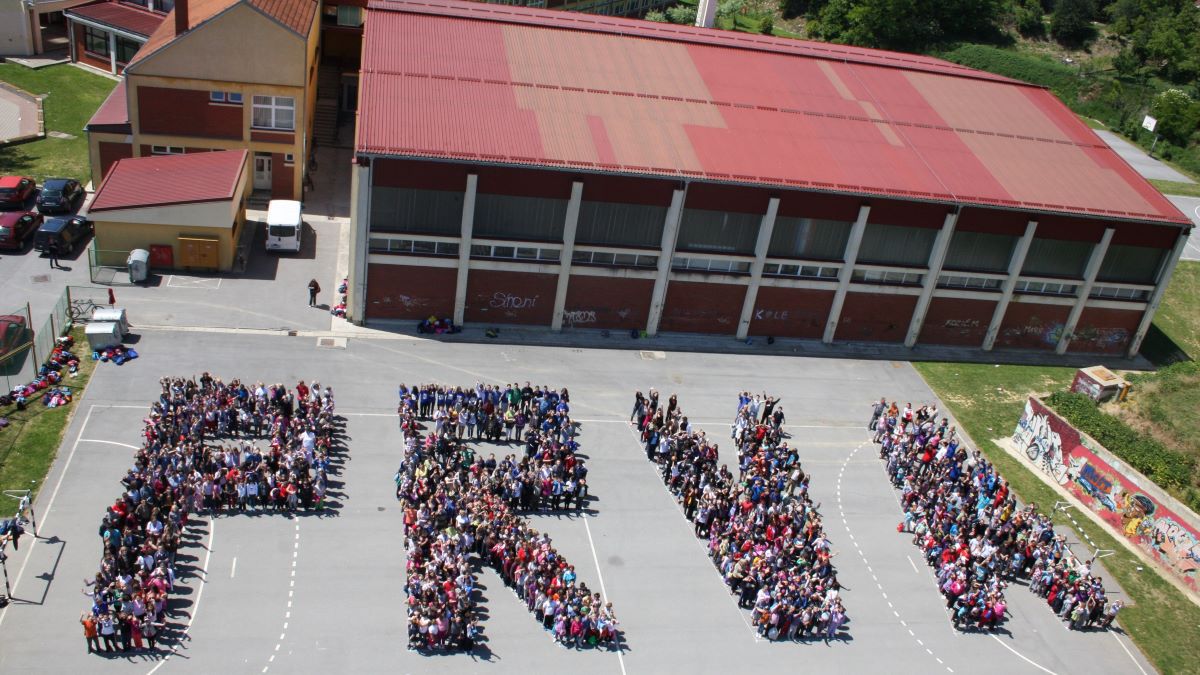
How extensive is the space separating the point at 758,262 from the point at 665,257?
14.6 feet

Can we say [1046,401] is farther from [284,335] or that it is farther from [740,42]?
[284,335]

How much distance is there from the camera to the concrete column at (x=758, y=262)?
48719 mm

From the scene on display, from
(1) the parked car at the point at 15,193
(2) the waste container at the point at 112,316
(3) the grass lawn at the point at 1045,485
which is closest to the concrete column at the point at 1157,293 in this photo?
(3) the grass lawn at the point at 1045,485

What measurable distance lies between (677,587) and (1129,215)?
104 feet

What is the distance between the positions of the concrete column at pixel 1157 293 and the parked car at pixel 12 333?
50.9 metres

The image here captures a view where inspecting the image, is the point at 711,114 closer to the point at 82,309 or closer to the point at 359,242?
the point at 359,242

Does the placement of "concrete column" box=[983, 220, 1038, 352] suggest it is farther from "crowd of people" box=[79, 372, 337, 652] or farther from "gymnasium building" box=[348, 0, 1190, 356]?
"crowd of people" box=[79, 372, 337, 652]

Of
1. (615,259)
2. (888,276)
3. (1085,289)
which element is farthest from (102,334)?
(1085,289)

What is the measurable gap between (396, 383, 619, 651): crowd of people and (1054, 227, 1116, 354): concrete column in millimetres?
27480

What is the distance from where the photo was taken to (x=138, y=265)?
46.7m

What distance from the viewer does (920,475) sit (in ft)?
136

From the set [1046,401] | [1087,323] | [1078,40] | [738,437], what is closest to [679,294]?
[738,437]

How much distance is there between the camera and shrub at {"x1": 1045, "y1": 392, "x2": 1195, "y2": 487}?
40.7 m

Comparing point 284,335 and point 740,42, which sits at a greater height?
point 740,42
